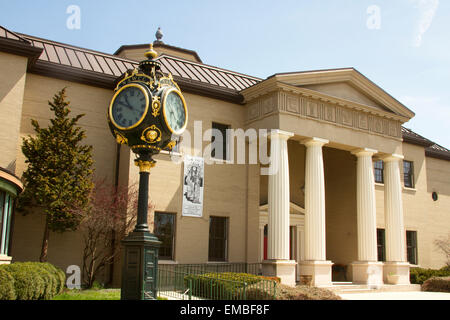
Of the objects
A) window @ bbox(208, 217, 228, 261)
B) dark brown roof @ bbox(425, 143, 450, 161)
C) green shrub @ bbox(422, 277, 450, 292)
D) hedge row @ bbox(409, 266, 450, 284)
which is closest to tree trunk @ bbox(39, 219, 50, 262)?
window @ bbox(208, 217, 228, 261)

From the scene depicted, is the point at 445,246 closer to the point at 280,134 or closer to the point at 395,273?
the point at 395,273

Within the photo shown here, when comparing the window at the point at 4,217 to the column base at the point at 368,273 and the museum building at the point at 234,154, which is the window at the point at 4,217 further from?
the column base at the point at 368,273

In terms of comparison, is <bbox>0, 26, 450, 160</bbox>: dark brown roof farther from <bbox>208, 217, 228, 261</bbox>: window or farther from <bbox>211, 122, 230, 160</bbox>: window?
<bbox>208, 217, 228, 261</bbox>: window

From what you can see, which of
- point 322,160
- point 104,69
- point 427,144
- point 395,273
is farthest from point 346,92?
point 104,69

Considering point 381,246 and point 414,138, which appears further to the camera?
point 414,138

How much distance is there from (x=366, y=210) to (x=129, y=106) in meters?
20.1

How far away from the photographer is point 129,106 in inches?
295

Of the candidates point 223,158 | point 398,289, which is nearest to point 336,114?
point 223,158

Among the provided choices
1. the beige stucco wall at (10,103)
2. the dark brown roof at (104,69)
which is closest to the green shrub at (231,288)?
the beige stucco wall at (10,103)

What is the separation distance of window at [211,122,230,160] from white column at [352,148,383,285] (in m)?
7.17

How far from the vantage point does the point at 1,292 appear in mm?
10781

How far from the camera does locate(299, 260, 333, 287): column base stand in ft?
72.0

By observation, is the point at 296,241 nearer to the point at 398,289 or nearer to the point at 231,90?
the point at 398,289

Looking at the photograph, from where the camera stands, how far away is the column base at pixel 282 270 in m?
21.0
